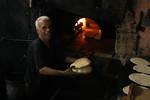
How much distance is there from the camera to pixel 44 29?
381 centimetres

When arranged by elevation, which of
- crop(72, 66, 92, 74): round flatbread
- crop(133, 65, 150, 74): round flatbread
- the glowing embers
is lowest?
crop(133, 65, 150, 74): round flatbread

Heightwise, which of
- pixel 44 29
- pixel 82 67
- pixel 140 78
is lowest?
pixel 140 78

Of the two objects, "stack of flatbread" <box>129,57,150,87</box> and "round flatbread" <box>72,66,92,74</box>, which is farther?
"round flatbread" <box>72,66,92,74</box>

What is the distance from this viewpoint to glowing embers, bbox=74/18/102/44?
18.2 feet

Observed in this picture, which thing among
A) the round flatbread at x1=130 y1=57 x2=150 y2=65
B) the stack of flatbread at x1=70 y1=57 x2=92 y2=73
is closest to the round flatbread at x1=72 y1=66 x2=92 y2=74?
the stack of flatbread at x1=70 y1=57 x2=92 y2=73

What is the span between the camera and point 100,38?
563 centimetres

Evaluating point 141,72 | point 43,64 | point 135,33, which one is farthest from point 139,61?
point 43,64

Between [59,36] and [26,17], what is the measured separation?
2.13 ft

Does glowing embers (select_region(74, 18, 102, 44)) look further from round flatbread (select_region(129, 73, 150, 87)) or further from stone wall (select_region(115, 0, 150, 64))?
round flatbread (select_region(129, 73, 150, 87))

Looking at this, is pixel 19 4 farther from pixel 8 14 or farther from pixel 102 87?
pixel 102 87

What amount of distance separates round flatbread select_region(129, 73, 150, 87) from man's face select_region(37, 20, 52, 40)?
3.75 feet

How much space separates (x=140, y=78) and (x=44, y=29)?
4.32 feet

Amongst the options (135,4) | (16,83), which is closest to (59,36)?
(16,83)

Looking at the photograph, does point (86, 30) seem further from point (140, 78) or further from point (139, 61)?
point (140, 78)
